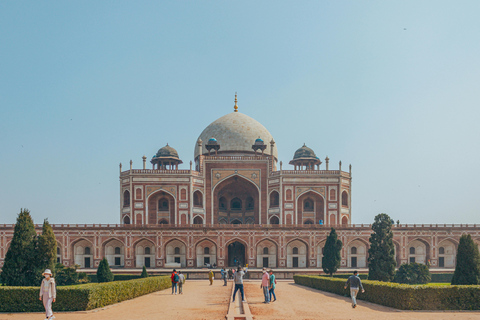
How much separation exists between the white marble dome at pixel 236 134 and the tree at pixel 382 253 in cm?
2557

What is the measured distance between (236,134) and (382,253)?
92.9ft

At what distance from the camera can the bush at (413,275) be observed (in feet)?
101

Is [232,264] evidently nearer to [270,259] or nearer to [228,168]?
[270,259]

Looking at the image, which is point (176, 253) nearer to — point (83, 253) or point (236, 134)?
point (83, 253)

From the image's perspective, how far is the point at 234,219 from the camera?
5147 centimetres

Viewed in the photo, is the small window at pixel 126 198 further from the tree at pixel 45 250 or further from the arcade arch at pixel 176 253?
the tree at pixel 45 250

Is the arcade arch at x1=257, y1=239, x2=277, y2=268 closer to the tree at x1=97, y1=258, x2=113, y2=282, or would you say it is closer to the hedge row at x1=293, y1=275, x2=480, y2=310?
the tree at x1=97, y1=258, x2=113, y2=282

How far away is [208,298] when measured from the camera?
19609 millimetres

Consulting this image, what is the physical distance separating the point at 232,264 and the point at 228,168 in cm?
935

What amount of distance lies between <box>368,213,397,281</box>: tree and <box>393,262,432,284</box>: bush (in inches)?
94.6

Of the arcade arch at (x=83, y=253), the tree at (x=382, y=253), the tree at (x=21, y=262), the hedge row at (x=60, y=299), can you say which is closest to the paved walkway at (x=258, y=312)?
the hedge row at (x=60, y=299)

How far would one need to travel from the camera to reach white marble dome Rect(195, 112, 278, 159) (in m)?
54.1

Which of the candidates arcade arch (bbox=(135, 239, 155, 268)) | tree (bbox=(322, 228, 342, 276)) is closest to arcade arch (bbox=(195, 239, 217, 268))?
arcade arch (bbox=(135, 239, 155, 268))

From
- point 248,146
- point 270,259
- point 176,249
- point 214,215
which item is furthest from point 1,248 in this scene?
point 248,146
